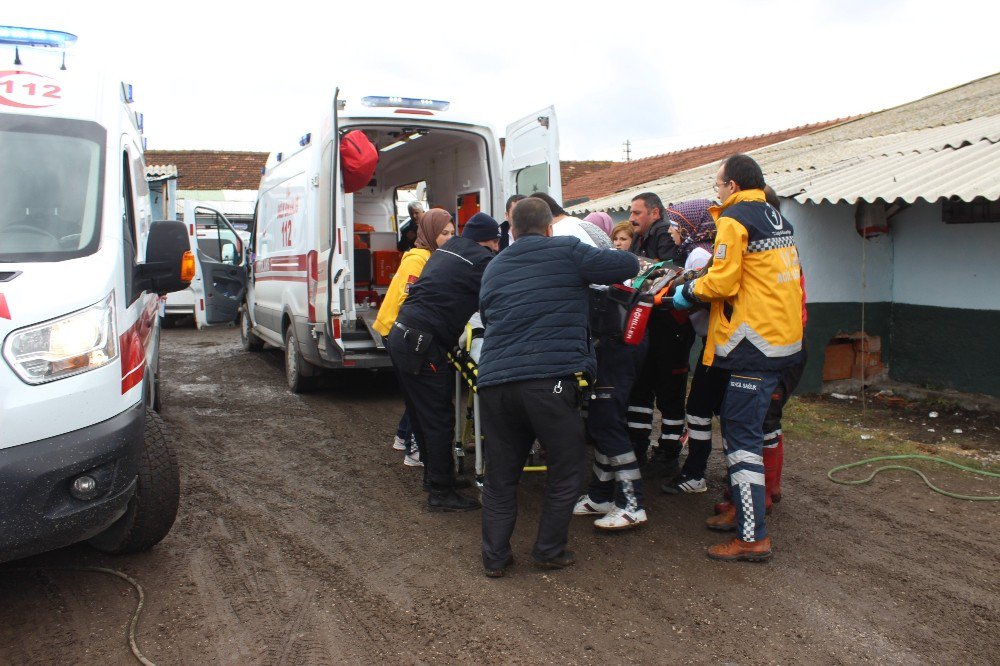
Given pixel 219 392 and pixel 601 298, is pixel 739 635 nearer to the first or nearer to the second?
pixel 601 298

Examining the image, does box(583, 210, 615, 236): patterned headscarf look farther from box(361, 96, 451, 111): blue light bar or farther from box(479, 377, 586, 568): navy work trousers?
box(361, 96, 451, 111): blue light bar

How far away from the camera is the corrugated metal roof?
693 centimetres

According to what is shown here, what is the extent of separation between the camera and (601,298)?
4438 mm

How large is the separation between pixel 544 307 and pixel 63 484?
2.24m

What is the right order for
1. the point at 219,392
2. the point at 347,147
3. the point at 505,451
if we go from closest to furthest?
the point at 505,451
the point at 347,147
the point at 219,392

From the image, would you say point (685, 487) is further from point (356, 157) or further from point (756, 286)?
point (356, 157)

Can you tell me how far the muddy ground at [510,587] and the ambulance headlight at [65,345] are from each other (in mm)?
1171

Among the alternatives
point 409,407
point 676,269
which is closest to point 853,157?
point 676,269

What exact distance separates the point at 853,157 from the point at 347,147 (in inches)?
241

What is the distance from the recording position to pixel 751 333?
4.07 metres

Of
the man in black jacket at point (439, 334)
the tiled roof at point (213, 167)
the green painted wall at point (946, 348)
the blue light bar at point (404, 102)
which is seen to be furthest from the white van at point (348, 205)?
the tiled roof at point (213, 167)

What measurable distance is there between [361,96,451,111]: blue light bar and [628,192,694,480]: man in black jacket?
2.71m

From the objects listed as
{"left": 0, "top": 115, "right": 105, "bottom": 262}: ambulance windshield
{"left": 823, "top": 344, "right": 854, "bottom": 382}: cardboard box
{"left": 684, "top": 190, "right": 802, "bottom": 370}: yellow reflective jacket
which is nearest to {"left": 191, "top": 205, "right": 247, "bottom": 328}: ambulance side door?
{"left": 0, "top": 115, "right": 105, "bottom": 262}: ambulance windshield

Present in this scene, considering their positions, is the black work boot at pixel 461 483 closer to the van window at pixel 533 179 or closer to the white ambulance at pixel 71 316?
the white ambulance at pixel 71 316
